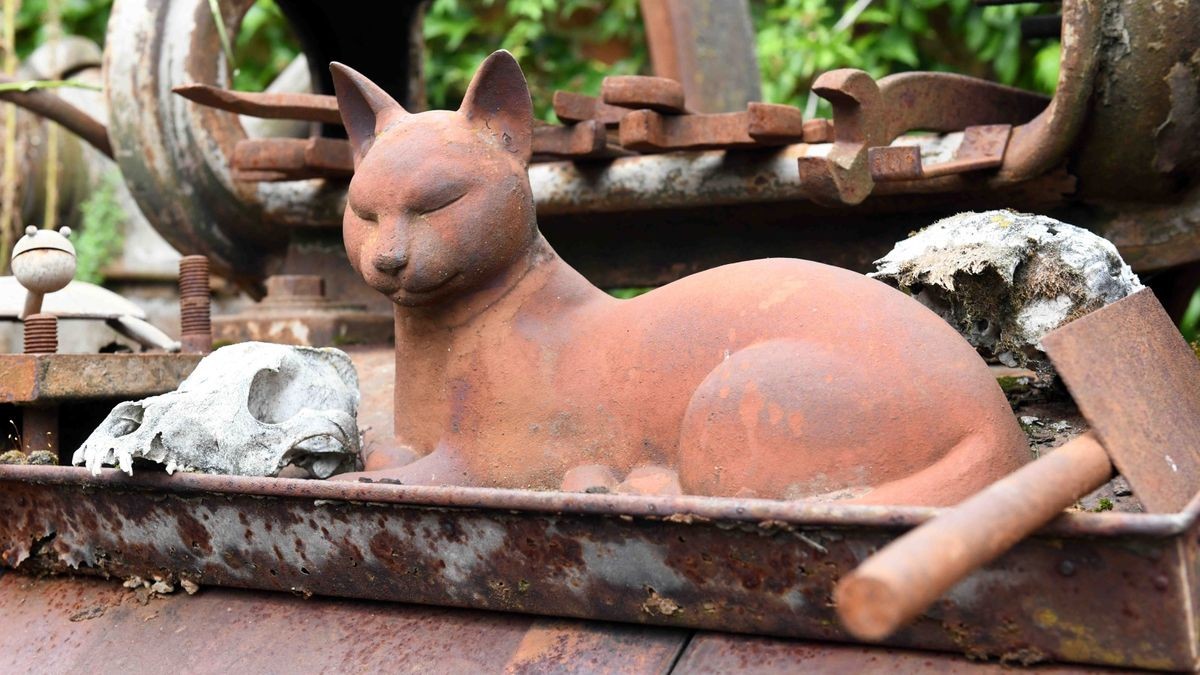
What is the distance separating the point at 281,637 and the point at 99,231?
196 inches

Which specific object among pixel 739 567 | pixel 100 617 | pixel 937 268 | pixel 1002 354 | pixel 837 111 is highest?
pixel 837 111

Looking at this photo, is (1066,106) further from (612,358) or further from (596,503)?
(596,503)

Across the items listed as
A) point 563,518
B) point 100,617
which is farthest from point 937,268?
point 100,617

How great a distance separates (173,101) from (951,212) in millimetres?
2099

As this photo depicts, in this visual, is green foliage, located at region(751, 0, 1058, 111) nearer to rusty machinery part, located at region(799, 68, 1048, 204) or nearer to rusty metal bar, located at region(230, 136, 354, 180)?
rusty machinery part, located at region(799, 68, 1048, 204)

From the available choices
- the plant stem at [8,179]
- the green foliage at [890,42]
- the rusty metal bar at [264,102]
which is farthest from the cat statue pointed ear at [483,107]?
the plant stem at [8,179]

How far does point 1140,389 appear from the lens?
66.7 inches

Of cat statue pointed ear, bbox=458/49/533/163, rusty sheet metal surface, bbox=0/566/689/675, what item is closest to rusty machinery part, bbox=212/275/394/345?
rusty sheet metal surface, bbox=0/566/689/675

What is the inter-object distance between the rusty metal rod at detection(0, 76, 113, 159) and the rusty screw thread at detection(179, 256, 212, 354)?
125 centimetres

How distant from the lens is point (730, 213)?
2.99 m

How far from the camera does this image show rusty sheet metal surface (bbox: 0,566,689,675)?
1.71 m

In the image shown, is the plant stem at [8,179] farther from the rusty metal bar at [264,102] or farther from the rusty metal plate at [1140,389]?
the rusty metal plate at [1140,389]

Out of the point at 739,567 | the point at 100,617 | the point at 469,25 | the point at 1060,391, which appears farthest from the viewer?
the point at 469,25

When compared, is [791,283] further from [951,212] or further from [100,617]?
[100,617]
